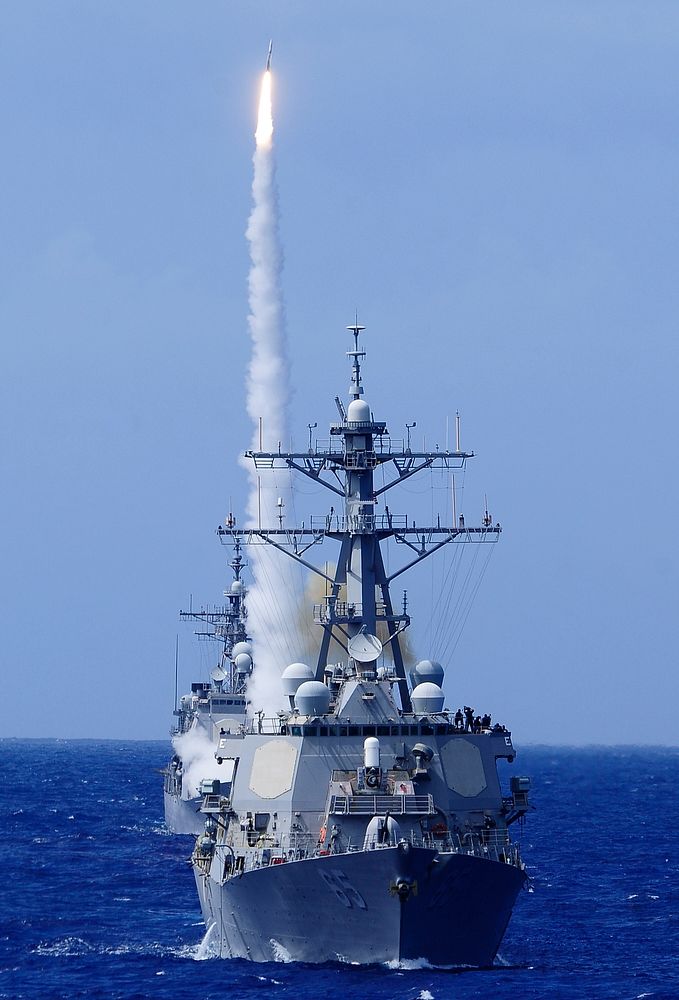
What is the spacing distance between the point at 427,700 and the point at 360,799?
9.60 ft

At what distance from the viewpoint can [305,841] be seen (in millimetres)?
32375

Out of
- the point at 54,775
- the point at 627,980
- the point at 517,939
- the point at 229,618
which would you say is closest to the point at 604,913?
the point at 517,939

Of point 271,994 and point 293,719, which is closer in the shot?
point 271,994

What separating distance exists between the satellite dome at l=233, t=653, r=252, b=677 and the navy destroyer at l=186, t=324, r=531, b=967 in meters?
34.9

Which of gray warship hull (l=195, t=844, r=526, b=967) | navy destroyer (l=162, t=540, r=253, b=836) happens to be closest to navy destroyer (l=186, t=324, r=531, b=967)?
gray warship hull (l=195, t=844, r=526, b=967)

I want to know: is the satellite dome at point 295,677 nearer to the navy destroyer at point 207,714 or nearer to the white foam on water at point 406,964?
the white foam on water at point 406,964

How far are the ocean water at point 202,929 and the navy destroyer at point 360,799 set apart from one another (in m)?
0.75

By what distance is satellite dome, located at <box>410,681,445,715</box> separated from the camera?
34344 mm

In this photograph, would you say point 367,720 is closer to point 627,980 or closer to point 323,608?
point 323,608

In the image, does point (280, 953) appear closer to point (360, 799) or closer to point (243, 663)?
point (360, 799)

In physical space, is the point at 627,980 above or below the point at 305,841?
below

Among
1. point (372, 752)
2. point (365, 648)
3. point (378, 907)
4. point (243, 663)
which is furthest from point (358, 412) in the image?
point (243, 663)

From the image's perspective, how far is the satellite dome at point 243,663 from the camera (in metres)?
72.0

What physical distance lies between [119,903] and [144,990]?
1445 cm
